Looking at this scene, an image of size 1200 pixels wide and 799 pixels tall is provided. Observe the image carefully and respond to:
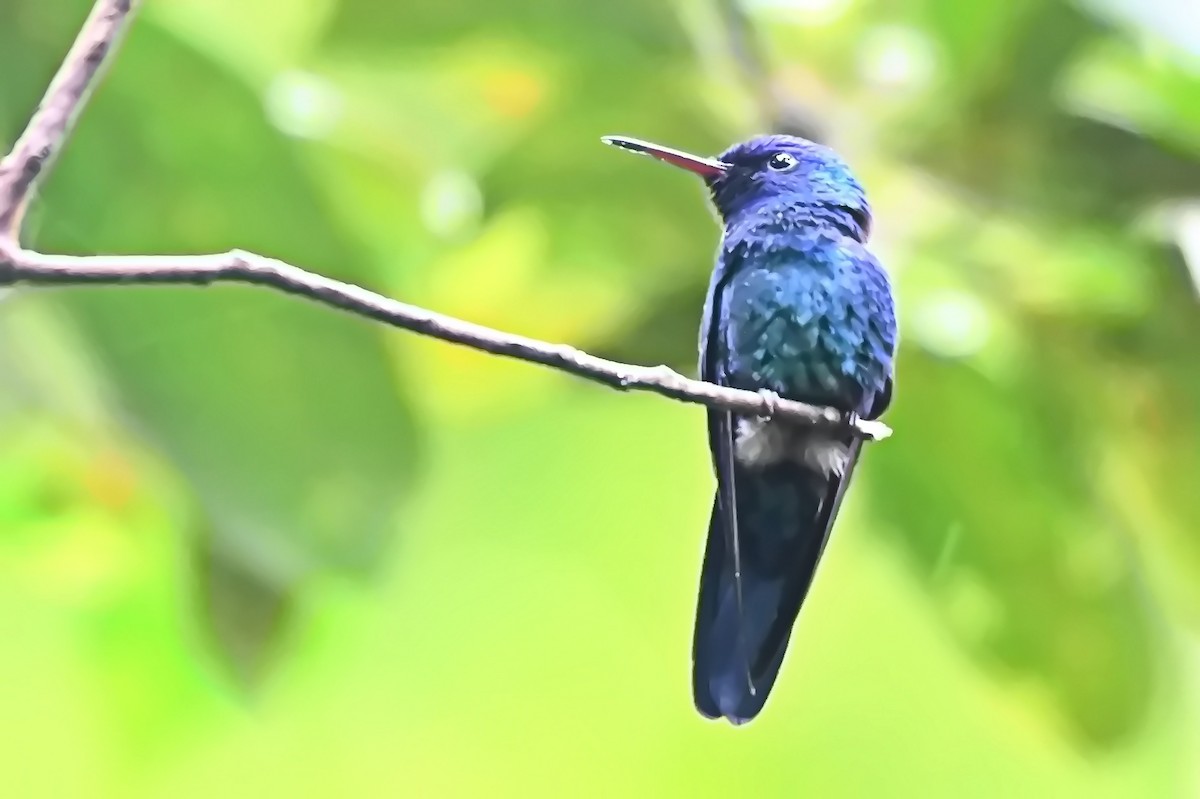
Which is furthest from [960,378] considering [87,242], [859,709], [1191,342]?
[87,242]

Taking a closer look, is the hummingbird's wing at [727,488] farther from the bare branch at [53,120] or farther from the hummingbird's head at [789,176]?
the bare branch at [53,120]

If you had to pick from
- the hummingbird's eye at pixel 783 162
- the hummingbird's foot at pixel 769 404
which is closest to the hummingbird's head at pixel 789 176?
the hummingbird's eye at pixel 783 162

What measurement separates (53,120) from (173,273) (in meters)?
0.08

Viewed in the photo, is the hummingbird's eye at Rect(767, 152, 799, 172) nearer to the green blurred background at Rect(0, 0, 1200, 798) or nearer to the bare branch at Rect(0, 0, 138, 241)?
the green blurred background at Rect(0, 0, 1200, 798)

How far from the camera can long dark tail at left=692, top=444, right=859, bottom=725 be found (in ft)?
1.73

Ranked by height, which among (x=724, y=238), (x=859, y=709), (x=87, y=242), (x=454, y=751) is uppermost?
(x=724, y=238)

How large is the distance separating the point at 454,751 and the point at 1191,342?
0.54m

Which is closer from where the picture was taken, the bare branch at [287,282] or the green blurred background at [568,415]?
the bare branch at [287,282]

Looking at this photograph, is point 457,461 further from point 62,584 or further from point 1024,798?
point 1024,798

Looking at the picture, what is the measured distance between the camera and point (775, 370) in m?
0.60

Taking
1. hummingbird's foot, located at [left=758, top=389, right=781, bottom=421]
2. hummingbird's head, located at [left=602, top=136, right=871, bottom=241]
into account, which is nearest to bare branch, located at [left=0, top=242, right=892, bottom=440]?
hummingbird's foot, located at [left=758, top=389, right=781, bottom=421]

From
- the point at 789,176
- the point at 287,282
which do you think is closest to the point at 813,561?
the point at 789,176

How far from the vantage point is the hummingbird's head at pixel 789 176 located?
63 centimetres

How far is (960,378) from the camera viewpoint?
0.76 meters
